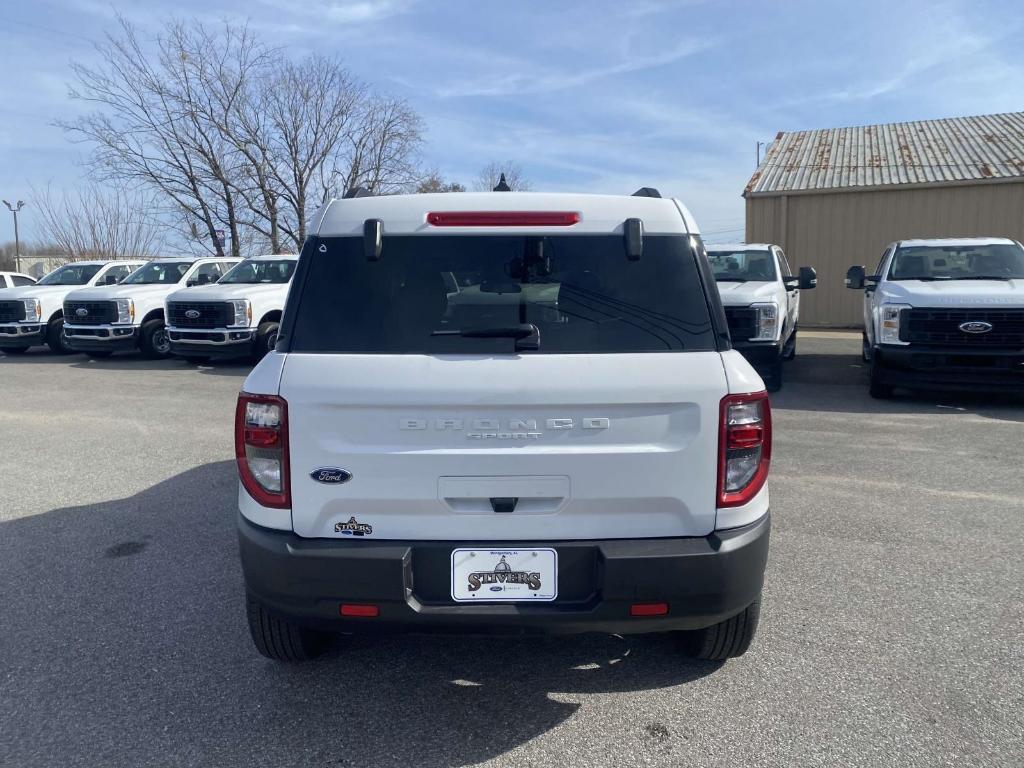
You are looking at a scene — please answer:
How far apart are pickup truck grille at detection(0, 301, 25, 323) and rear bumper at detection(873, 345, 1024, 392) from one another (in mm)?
15693

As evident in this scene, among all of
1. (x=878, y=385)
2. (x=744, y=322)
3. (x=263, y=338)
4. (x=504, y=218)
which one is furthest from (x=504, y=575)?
(x=263, y=338)

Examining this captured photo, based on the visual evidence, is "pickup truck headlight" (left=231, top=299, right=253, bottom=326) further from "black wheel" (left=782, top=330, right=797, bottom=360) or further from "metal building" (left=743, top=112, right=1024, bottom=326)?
"metal building" (left=743, top=112, right=1024, bottom=326)

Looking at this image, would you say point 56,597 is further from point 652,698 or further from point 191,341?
point 191,341

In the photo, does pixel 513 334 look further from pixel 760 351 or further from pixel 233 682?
pixel 760 351

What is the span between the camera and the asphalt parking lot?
272 cm

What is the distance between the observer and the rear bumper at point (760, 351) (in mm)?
9609

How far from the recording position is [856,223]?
57.9ft

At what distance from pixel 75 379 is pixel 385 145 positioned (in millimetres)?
20146

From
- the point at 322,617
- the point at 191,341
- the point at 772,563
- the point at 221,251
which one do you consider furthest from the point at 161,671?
the point at 221,251

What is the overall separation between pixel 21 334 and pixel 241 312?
6060mm

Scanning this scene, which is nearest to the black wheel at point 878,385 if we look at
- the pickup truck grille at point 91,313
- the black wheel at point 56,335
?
the pickup truck grille at point 91,313

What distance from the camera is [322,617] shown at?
270cm

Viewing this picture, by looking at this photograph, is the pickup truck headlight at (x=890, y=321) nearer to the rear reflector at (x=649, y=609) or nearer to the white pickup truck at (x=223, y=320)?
the rear reflector at (x=649, y=609)

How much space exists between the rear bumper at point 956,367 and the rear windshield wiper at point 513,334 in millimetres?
7689
